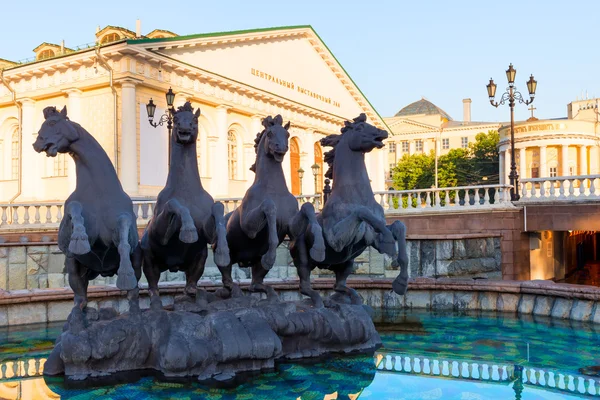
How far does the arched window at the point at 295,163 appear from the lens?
38.3 metres

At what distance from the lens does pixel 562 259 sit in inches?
765

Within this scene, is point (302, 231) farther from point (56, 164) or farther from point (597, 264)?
point (56, 164)

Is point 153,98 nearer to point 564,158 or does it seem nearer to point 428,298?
point 428,298

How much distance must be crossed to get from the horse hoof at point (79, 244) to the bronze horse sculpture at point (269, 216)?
6.21 ft

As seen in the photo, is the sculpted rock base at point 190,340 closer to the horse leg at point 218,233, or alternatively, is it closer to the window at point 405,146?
the horse leg at point 218,233

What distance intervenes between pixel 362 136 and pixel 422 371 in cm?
301

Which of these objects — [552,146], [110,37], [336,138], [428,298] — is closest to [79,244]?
[336,138]

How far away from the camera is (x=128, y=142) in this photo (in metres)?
26.2

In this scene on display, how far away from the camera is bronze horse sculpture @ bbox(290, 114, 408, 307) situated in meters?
6.70

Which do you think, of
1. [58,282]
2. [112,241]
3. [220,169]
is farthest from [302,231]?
[220,169]

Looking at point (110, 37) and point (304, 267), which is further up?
point (110, 37)

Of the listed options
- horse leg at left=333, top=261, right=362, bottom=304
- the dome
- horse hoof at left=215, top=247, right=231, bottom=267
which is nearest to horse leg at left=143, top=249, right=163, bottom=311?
horse hoof at left=215, top=247, right=231, bottom=267

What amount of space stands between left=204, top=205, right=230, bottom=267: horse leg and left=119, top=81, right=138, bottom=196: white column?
20750mm

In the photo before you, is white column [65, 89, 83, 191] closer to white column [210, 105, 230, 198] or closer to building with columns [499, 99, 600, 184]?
white column [210, 105, 230, 198]
